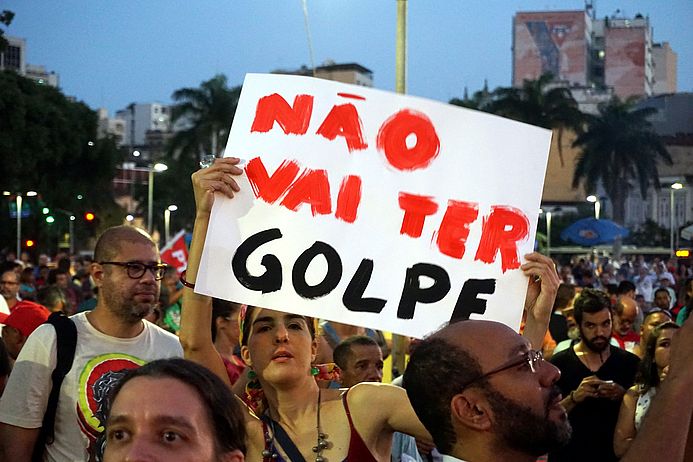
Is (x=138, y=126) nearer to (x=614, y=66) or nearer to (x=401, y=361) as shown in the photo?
(x=614, y=66)

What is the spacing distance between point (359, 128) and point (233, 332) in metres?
2.32

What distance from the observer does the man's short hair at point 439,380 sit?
272 centimetres

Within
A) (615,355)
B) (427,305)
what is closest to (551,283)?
(427,305)

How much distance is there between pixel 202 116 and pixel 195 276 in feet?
215

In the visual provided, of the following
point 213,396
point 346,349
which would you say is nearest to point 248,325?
point 213,396

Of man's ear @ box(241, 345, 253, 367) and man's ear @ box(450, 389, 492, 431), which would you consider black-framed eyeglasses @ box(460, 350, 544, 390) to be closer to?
man's ear @ box(450, 389, 492, 431)

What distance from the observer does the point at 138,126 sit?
140m

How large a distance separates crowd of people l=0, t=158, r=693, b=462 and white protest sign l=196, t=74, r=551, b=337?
0.11m

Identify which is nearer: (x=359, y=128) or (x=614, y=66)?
(x=359, y=128)

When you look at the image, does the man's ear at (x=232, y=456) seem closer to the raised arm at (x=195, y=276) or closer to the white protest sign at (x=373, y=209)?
the white protest sign at (x=373, y=209)

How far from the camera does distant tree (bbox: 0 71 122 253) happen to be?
128 feet

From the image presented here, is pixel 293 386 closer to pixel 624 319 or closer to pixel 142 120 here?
pixel 624 319

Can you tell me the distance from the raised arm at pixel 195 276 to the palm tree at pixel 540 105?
65397 mm

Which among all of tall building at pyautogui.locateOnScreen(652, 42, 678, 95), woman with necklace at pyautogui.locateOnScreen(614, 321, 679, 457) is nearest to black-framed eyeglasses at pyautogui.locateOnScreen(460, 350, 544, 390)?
woman with necklace at pyautogui.locateOnScreen(614, 321, 679, 457)
